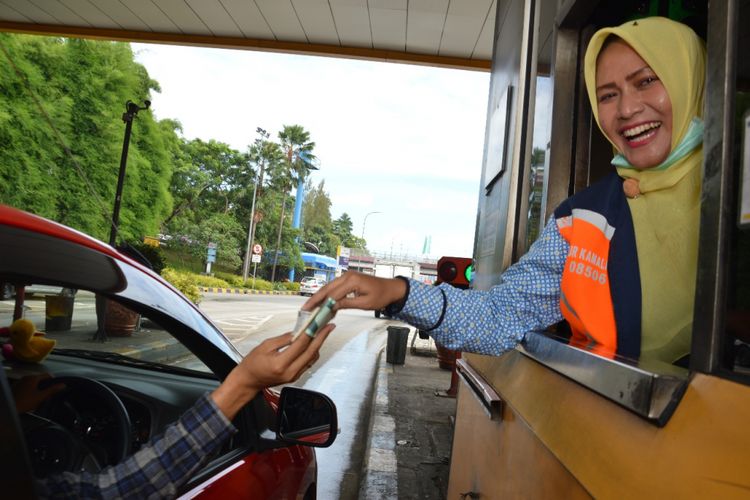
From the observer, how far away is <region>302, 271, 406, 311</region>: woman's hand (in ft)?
4.11

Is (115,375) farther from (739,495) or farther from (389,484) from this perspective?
(389,484)

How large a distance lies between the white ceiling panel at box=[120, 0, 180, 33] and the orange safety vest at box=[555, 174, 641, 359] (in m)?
6.02

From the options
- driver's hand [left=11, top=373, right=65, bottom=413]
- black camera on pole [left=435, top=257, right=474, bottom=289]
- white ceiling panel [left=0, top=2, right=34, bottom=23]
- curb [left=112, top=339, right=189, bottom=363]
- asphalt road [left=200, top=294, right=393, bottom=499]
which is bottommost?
asphalt road [left=200, top=294, right=393, bottom=499]

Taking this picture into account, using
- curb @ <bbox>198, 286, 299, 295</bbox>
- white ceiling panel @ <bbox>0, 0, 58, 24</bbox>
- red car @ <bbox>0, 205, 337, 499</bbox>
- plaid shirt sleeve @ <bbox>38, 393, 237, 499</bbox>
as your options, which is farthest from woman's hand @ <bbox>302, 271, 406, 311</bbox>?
curb @ <bbox>198, 286, 299, 295</bbox>

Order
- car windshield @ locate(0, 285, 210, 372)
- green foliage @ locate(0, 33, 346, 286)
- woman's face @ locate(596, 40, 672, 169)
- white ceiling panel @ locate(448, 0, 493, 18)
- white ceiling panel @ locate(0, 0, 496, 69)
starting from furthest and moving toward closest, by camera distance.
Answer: green foliage @ locate(0, 33, 346, 286) → white ceiling panel @ locate(0, 0, 496, 69) → white ceiling panel @ locate(448, 0, 493, 18) → car windshield @ locate(0, 285, 210, 372) → woman's face @ locate(596, 40, 672, 169)

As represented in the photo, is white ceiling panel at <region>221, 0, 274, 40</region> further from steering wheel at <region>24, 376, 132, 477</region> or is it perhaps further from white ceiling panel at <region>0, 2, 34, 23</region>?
steering wheel at <region>24, 376, 132, 477</region>

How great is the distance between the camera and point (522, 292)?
5.56 ft

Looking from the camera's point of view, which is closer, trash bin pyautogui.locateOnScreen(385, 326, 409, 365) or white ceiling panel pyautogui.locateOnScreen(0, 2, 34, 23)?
white ceiling panel pyautogui.locateOnScreen(0, 2, 34, 23)

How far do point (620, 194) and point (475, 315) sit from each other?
0.50m

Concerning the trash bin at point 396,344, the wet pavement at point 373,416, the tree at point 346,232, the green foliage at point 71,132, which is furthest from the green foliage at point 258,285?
A: the tree at point 346,232

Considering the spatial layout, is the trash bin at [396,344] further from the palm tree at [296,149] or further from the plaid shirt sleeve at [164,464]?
the palm tree at [296,149]

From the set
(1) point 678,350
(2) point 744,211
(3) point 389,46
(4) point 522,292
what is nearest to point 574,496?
(1) point 678,350

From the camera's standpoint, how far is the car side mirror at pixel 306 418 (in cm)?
181

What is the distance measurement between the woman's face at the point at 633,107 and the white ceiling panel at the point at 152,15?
583 cm
